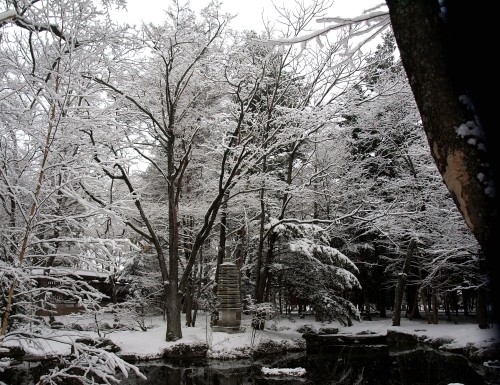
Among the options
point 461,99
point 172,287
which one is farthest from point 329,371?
point 461,99

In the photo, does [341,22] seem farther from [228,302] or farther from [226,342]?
[228,302]

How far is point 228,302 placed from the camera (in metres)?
15.5

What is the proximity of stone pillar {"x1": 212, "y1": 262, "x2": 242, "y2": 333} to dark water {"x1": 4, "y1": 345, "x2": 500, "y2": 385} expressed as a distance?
2297 millimetres

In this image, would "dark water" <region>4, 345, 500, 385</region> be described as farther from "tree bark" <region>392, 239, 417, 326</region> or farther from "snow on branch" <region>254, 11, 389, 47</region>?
"snow on branch" <region>254, 11, 389, 47</region>

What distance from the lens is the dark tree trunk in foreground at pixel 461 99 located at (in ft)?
4.22

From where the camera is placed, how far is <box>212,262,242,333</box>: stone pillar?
15.4 meters

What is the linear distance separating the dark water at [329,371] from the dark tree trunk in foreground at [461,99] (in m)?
9.83

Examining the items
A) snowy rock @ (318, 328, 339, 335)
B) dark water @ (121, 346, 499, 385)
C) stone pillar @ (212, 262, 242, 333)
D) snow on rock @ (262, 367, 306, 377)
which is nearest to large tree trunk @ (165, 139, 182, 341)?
dark water @ (121, 346, 499, 385)

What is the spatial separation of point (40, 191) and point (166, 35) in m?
9.69

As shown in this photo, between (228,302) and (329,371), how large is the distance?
4941mm

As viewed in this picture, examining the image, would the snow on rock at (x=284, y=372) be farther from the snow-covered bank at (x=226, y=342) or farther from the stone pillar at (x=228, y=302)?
the stone pillar at (x=228, y=302)

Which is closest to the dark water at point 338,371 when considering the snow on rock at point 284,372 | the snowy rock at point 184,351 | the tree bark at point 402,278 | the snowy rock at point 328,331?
the snow on rock at point 284,372

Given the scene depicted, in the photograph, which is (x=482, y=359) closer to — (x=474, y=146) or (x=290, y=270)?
(x=290, y=270)

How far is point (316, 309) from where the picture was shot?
1819cm
